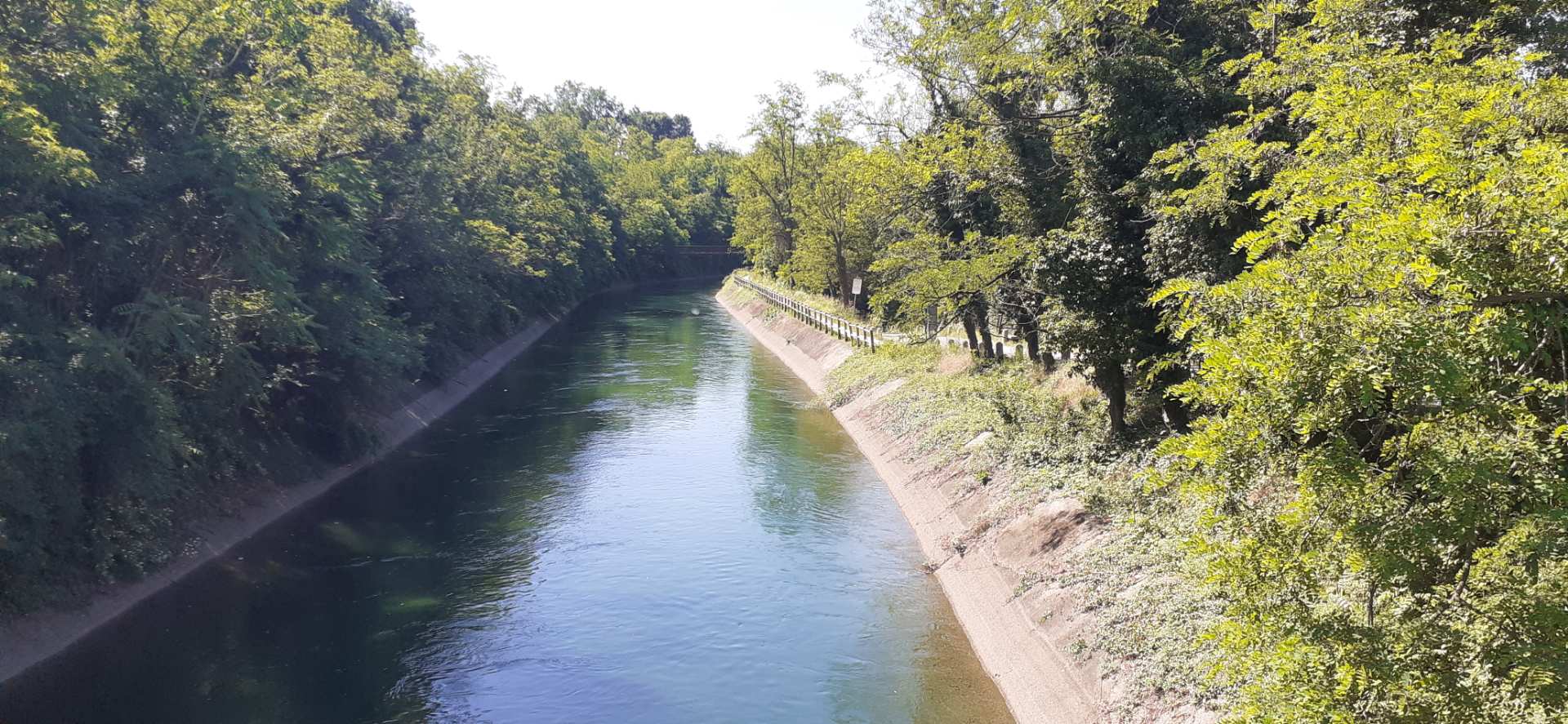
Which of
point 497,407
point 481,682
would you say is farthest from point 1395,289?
point 497,407

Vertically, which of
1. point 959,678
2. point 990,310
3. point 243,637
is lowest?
point 959,678

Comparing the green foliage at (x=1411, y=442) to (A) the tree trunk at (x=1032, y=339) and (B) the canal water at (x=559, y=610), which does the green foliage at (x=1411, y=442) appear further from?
(A) the tree trunk at (x=1032, y=339)

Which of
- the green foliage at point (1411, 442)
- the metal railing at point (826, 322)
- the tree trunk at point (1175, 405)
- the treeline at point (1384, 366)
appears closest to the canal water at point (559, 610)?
the tree trunk at point (1175, 405)

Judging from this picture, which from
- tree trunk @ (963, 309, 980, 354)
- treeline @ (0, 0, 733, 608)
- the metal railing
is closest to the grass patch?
tree trunk @ (963, 309, 980, 354)

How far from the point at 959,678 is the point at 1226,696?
19.0 ft

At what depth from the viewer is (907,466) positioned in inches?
1120

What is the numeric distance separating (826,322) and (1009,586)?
35337mm

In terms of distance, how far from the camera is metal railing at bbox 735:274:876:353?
4575 cm

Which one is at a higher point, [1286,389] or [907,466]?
[1286,389]

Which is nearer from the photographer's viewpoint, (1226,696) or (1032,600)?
(1226,696)

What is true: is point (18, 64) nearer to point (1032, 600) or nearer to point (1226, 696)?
point (1032, 600)

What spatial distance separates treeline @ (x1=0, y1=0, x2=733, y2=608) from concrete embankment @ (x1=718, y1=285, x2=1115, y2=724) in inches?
619

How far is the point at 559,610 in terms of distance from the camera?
20.2 meters

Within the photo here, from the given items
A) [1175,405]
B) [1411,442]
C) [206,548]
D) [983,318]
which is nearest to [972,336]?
[983,318]
